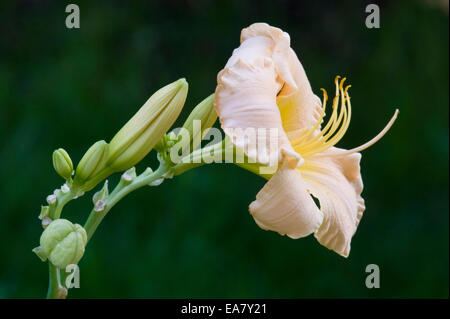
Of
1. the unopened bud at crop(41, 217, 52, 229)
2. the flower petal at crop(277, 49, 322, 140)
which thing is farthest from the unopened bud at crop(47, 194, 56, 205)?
the flower petal at crop(277, 49, 322, 140)

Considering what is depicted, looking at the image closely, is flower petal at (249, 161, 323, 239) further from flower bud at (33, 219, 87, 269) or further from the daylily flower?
flower bud at (33, 219, 87, 269)

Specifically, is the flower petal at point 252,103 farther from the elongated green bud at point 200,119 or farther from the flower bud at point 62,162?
the flower bud at point 62,162

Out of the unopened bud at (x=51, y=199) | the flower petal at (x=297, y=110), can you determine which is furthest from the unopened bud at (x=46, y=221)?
the flower petal at (x=297, y=110)

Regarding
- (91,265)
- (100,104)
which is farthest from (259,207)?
(100,104)

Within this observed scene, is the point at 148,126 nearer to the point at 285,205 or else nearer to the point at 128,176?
the point at 128,176

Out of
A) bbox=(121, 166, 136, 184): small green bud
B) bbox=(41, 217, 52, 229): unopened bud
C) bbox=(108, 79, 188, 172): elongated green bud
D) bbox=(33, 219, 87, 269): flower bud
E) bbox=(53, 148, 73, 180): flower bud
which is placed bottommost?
bbox=(33, 219, 87, 269): flower bud

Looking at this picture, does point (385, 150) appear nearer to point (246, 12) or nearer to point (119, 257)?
point (246, 12)
